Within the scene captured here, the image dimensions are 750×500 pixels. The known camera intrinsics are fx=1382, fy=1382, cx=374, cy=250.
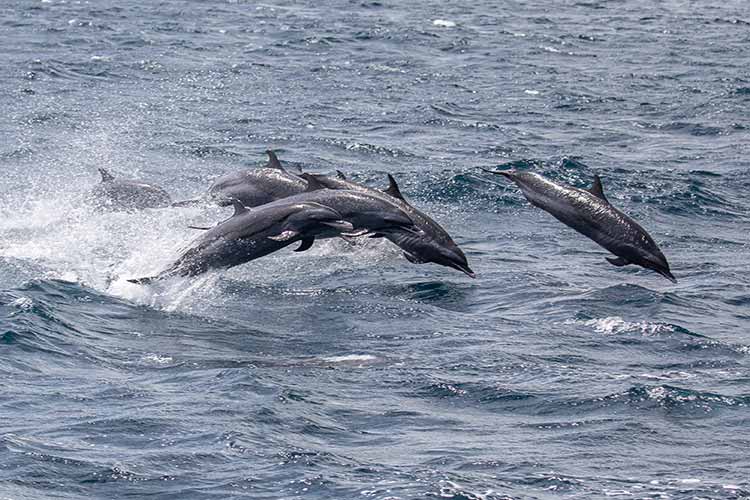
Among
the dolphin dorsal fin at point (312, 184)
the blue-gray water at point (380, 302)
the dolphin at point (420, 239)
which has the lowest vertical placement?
the blue-gray water at point (380, 302)

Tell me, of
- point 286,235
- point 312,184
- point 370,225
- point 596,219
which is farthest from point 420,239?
point 596,219

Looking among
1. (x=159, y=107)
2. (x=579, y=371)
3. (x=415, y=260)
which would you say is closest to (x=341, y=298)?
(x=415, y=260)

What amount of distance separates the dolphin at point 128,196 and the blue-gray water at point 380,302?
0.22 meters

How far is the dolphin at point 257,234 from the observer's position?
14773mm

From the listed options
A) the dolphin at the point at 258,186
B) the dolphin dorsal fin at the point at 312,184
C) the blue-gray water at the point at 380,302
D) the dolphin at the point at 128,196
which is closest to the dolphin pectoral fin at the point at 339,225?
the dolphin dorsal fin at the point at 312,184

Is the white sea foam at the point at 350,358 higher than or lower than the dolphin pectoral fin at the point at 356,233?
lower

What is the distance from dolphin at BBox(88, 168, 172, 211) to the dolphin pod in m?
4.32

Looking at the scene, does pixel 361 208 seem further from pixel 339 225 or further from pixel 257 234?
pixel 257 234

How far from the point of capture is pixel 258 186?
17.6 m

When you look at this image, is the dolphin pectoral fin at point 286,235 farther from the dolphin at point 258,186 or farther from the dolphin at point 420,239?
the dolphin at point 258,186

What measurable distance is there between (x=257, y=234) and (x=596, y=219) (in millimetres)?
3684

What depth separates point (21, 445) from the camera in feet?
38.5

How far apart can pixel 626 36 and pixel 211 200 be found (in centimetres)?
2899

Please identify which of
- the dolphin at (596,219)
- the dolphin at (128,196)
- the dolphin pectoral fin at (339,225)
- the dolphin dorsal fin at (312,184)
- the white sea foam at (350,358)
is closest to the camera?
the white sea foam at (350,358)
